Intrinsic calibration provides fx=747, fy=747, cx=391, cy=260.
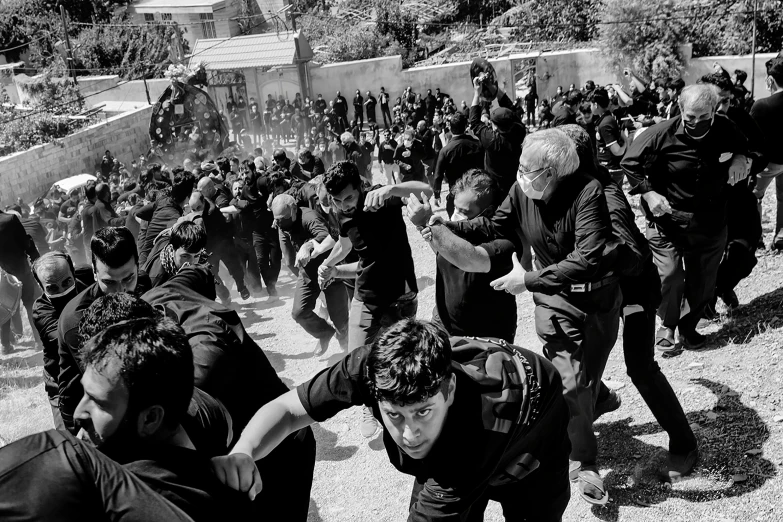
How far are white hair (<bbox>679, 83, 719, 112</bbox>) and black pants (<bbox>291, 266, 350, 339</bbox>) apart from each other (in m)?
3.37

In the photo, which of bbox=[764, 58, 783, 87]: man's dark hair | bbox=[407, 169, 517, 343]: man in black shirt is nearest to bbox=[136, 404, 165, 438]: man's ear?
bbox=[407, 169, 517, 343]: man in black shirt

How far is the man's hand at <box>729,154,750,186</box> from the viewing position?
467 centimetres

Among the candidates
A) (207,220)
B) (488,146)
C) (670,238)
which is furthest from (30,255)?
(670,238)

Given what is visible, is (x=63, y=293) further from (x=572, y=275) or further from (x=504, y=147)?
(x=504, y=147)

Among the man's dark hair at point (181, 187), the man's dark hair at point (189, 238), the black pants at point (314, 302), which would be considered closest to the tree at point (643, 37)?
the man's dark hair at point (181, 187)

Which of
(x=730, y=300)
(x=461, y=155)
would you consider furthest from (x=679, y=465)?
(x=461, y=155)

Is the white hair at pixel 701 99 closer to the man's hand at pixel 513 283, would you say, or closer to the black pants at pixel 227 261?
the man's hand at pixel 513 283

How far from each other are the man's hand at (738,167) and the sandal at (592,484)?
2.21 metres

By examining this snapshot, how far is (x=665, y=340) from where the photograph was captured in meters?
5.17

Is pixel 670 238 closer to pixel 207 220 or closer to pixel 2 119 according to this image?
pixel 207 220

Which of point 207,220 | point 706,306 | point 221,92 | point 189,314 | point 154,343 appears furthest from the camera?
point 221,92

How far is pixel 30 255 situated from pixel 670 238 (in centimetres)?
706

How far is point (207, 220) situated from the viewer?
859cm

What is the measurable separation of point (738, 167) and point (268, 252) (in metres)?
5.92
